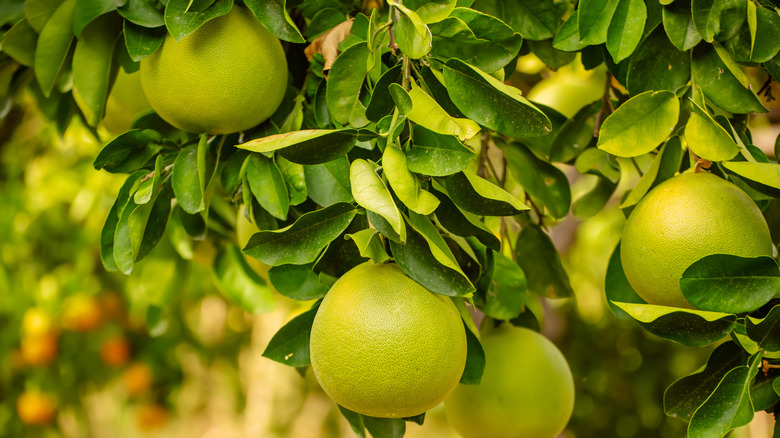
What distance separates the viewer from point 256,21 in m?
0.73

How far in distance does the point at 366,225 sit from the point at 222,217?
0.47m

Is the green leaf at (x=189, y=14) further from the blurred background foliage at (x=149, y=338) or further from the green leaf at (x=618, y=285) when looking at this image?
the blurred background foliage at (x=149, y=338)

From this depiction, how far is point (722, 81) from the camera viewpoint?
670mm

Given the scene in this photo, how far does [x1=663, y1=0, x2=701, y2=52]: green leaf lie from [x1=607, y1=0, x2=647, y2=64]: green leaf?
0.02 metres

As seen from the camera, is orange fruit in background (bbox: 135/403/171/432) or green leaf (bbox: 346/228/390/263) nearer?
green leaf (bbox: 346/228/390/263)

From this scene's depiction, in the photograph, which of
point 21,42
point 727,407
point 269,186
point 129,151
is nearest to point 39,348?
point 21,42

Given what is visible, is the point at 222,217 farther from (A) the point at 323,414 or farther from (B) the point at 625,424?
(B) the point at 625,424

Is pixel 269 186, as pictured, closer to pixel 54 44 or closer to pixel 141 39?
pixel 141 39

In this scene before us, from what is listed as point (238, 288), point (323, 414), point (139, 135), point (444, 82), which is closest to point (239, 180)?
point (139, 135)

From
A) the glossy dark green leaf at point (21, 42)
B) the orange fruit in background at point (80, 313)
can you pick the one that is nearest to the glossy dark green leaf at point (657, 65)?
the glossy dark green leaf at point (21, 42)

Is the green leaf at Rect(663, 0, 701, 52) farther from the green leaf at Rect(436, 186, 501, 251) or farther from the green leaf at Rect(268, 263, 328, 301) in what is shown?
the green leaf at Rect(268, 263, 328, 301)

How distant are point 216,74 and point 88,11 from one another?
203mm

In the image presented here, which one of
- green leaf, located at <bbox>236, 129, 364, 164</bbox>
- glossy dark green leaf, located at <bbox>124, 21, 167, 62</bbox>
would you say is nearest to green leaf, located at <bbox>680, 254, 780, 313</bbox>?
green leaf, located at <bbox>236, 129, 364, 164</bbox>

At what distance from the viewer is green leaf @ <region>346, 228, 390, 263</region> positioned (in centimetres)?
56
